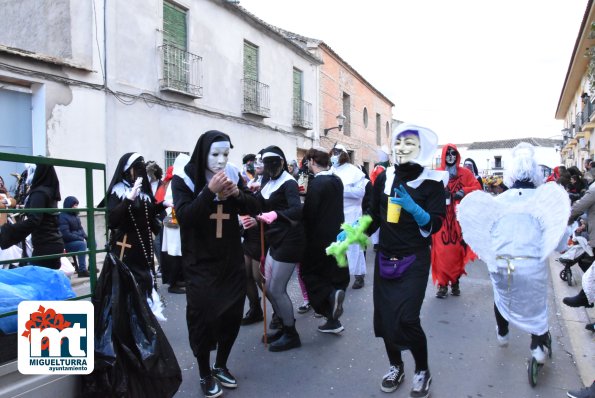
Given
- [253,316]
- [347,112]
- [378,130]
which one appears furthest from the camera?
[378,130]

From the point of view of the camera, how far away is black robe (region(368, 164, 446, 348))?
326 cm

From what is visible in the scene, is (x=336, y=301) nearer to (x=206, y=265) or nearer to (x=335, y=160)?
(x=206, y=265)

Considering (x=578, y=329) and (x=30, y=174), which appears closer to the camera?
(x=30, y=174)

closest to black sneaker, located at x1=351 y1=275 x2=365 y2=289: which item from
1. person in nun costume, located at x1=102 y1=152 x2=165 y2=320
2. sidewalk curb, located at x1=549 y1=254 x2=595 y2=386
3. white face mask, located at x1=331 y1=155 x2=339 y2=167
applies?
white face mask, located at x1=331 y1=155 x2=339 y2=167

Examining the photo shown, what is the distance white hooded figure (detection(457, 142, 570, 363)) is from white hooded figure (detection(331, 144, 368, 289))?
280cm

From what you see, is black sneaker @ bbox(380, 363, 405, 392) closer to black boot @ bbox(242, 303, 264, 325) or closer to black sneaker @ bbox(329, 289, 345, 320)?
black sneaker @ bbox(329, 289, 345, 320)

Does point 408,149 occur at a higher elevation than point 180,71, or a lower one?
lower

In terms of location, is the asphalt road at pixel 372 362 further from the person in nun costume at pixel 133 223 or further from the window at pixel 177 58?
the window at pixel 177 58

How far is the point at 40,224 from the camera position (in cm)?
429

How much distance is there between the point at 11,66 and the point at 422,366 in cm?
878

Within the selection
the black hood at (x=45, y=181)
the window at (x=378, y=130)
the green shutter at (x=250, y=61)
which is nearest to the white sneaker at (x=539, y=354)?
the black hood at (x=45, y=181)

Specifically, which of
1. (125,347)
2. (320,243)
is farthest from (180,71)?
(125,347)

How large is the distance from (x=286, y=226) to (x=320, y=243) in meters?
0.56

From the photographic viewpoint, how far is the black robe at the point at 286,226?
4.28m
